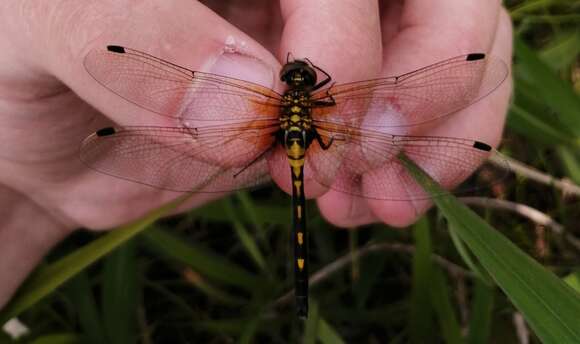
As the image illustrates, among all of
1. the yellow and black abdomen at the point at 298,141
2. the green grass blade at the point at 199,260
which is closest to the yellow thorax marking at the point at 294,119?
the yellow and black abdomen at the point at 298,141

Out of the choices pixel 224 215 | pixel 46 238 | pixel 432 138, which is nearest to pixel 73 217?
pixel 46 238

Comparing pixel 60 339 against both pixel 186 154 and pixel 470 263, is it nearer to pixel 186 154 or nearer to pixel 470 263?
pixel 186 154

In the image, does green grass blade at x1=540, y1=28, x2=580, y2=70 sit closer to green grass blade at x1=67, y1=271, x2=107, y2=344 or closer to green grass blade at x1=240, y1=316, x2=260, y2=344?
green grass blade at x1=240, y1=316, x2=260, y2=344

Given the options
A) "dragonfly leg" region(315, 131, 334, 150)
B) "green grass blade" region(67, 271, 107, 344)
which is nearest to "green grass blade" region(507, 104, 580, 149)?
"dragonfly leg" region(315, 131, 334, 150)

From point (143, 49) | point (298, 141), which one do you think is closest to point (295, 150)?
point (298, 141)

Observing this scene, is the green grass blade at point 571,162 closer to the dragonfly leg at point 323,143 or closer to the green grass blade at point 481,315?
the green grass blade at point 481,315

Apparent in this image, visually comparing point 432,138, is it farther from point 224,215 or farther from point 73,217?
point 73,217
